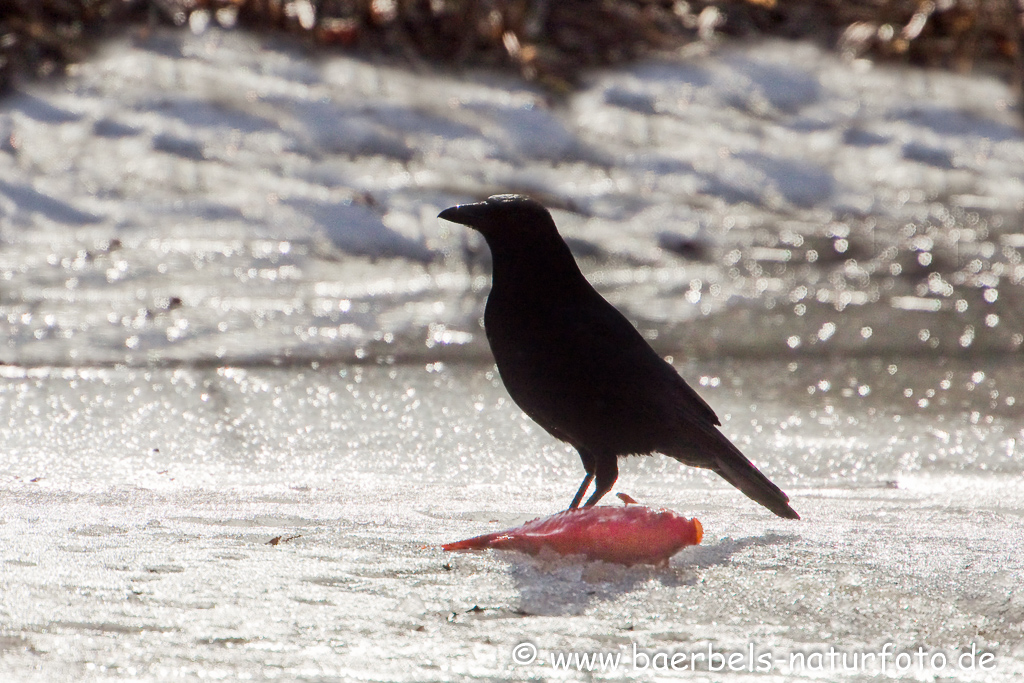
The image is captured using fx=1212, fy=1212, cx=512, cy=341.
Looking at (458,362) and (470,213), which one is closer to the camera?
(470,213)

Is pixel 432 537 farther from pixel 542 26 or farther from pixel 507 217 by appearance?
pixel 542 26

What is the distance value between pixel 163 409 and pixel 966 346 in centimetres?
317

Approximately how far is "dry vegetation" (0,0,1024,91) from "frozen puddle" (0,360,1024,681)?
168 inches

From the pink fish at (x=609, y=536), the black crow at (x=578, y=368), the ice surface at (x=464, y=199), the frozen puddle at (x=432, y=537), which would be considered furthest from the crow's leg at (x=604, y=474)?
the ice surface at (x=464, y=199)

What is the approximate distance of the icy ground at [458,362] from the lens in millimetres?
2117

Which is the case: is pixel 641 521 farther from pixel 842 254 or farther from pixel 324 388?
pixel 842 254

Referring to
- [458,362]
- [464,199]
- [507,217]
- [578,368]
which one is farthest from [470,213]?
[464,199]

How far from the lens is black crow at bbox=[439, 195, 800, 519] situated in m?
2.87

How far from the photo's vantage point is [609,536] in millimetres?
2459

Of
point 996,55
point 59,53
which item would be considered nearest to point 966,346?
point 996,55

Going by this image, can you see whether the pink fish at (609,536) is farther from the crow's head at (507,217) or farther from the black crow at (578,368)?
the crow's head at (507,217)

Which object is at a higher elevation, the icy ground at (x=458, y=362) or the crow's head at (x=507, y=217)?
the crow's head at (x=507, y=217)

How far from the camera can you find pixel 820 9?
9023 mm

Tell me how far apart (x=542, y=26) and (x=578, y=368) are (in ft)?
20.2
